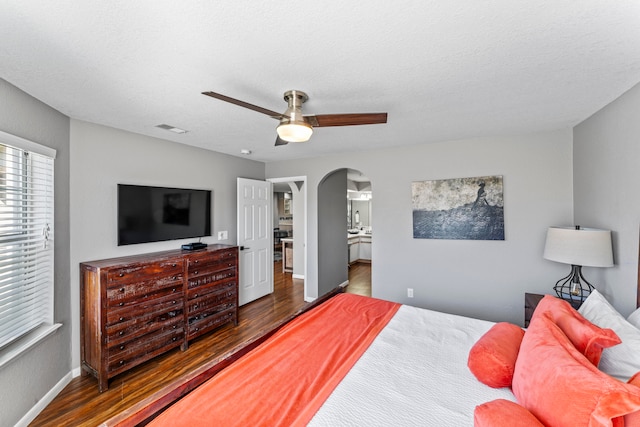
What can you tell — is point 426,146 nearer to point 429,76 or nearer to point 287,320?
point 429,76

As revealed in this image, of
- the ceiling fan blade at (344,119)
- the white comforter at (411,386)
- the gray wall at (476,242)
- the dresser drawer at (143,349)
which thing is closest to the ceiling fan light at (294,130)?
the ceiling fan blade at (344,119)

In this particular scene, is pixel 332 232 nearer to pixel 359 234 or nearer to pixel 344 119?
pixel 359 234

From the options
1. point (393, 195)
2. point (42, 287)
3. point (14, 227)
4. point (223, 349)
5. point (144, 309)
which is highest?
point (393, 195)

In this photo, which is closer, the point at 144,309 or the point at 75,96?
the point at 75,96

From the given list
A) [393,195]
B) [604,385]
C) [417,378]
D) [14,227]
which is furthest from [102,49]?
[393,195]

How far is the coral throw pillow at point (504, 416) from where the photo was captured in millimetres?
938

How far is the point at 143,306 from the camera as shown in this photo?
2584 mm

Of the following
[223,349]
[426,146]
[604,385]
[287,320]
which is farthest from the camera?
[426,146]

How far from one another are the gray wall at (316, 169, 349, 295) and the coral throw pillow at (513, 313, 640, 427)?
10.8 feet

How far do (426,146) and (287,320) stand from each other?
2781 mm

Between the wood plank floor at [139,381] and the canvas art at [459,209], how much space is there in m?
2.18

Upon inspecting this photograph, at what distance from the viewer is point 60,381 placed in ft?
7.61

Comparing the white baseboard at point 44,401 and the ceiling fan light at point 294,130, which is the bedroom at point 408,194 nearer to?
the white baseboard at point 44,401

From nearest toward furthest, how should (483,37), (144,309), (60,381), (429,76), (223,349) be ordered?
1. (483,37)
2. (429,76)
3. (60,381)
4. (144,309)
5. (223,349)
